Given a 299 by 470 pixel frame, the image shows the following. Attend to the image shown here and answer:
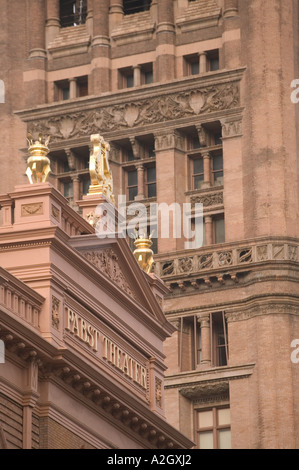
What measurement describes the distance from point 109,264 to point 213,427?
29254 mm

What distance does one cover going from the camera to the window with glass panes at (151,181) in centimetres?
10038

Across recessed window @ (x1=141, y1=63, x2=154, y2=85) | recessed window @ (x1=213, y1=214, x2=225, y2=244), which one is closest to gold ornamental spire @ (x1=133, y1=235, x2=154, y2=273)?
recessed window @ (x1=213, y1=214, x2=225, y2=244)

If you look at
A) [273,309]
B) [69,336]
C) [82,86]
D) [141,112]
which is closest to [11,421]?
[69,336]

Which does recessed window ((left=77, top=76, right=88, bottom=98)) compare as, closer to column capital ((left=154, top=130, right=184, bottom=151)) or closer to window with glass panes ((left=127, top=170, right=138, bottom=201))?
window with glass panes ((left=127, top=170, right=138, bottom=201))

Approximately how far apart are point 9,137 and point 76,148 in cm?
320

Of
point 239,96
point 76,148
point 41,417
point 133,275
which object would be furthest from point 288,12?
point 41,417

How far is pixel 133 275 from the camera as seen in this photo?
68500 mm

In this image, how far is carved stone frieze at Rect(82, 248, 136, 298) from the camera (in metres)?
65.6

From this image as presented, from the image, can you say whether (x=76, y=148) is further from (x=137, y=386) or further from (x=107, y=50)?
(x=137, y=386)

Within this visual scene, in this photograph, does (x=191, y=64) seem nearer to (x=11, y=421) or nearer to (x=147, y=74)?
(x=147, y=74)

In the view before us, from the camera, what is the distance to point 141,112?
100m

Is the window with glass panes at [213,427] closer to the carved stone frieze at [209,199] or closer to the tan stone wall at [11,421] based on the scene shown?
the carved stone frieze at [209,199]

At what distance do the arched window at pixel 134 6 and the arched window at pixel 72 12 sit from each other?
210cm

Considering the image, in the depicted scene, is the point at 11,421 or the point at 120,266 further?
the point at 120,266
